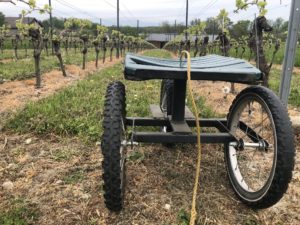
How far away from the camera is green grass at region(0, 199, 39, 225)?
8.79ft

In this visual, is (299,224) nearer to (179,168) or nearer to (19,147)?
(179,168)

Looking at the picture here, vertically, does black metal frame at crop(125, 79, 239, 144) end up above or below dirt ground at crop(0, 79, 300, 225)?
above

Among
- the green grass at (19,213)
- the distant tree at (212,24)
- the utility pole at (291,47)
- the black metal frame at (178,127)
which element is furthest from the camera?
the distant tree at (212,24)

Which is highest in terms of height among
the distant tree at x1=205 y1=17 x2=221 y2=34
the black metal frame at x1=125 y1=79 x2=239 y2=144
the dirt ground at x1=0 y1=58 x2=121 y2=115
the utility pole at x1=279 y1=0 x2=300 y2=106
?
the distant tree at x1=205 y1=17 x2=221 y2=34

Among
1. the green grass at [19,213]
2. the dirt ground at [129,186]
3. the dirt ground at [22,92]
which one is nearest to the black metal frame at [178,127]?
the dirt ground at [129,186]

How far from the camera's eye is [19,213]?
280 centimetres

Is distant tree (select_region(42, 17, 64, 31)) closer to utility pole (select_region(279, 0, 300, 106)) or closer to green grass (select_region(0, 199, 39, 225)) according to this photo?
utility pole (select_region(279, 0, 300, 106))

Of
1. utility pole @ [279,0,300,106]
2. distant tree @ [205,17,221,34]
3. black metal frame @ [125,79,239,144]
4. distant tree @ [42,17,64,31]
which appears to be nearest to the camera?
black metal frame @ [125,79,239,144]

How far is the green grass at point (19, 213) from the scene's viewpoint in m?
2.68

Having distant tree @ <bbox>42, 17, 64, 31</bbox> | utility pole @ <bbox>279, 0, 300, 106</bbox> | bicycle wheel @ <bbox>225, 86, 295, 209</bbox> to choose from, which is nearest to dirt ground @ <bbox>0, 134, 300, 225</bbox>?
bicycle wheel @ <bbox>225, 86, 295, 209</bbox>

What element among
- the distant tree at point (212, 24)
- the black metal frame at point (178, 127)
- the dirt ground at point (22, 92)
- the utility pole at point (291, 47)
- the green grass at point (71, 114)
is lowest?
the dirt ground at point (22, 92)

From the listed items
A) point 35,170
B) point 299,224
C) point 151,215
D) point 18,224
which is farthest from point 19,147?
point 299,224

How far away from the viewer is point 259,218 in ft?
9.36

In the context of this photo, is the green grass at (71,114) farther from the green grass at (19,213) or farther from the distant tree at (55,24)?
the distant tree at (55,24)
